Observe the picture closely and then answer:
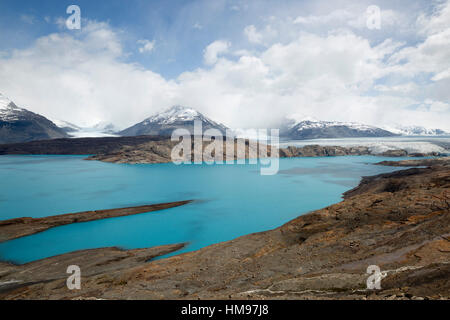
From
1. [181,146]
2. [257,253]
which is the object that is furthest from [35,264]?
[181,146]

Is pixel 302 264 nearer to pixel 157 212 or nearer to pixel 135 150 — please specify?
pixel 157 212

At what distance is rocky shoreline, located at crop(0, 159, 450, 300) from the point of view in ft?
24.1

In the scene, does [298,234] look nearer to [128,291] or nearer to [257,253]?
[257,253]

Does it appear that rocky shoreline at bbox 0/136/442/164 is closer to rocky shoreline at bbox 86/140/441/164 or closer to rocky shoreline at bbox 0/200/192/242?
rocky shoreline at bbox 86/140/441/164

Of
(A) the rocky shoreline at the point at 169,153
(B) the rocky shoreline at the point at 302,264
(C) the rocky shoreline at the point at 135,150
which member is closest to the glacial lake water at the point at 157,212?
(B) the rocky shoreline at the point at 302,264

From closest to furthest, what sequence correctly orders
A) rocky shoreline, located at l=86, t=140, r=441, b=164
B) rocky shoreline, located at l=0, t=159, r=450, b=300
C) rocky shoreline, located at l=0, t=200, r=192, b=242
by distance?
rocky shoreline, located at l=0, t=159, r=450, b=300
rocky shoreline, located at l=0, t=200, r=192, b=242
rocky shoreline, located at l=86, t=140, r=441, b=164

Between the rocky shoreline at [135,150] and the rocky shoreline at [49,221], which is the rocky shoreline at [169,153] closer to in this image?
the rocky shoreline at [135,150]

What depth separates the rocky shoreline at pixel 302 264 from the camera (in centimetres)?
735

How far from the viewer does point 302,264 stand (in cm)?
1048

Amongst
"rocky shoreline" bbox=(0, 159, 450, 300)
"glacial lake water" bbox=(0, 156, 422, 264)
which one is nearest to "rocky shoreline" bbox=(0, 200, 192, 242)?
"glacial lake water" bbox=(0, 156, 422, 264)

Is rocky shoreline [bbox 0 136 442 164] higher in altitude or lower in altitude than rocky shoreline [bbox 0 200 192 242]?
higher
